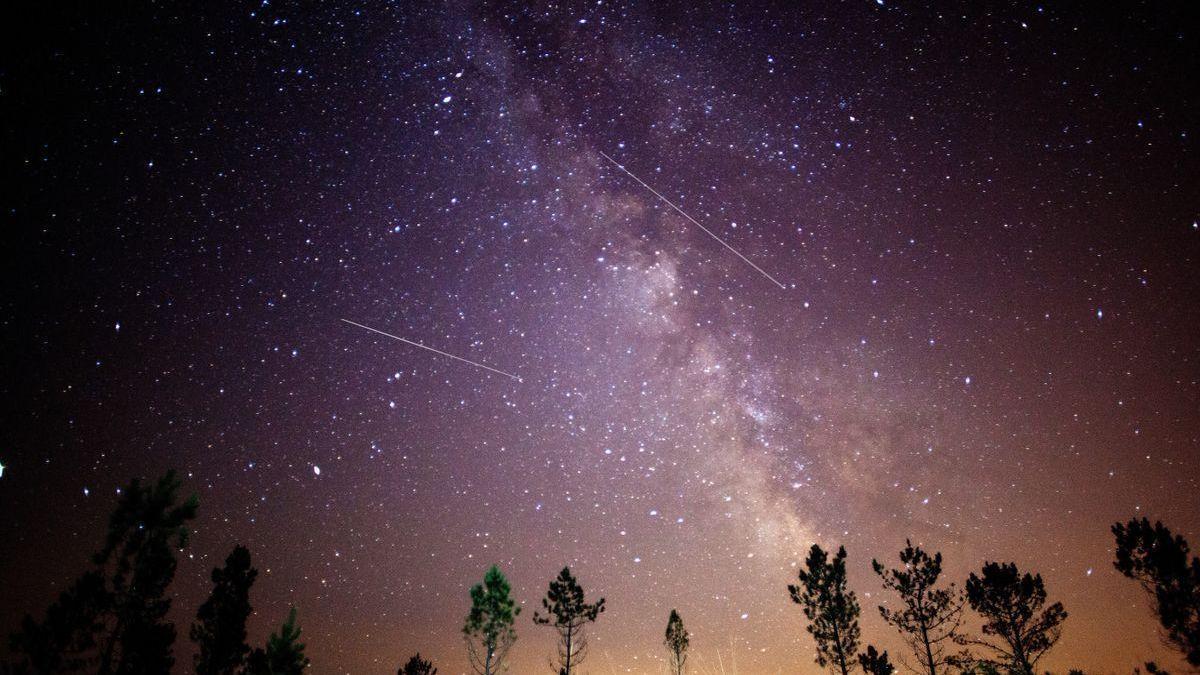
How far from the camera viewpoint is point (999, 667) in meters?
21.9

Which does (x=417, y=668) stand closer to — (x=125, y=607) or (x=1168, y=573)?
(x=125, y=607)

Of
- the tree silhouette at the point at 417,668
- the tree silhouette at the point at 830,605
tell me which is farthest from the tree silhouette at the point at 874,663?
the tree silhouette at the point at 417,668

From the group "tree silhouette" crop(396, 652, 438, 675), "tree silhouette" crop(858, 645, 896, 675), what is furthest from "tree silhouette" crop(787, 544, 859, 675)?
"tree silhouette" crop(396, 652, 438, 675)

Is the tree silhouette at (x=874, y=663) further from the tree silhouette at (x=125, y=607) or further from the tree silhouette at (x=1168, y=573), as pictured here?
the tree silhouette at (x=125, y=607)

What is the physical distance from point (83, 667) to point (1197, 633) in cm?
3697

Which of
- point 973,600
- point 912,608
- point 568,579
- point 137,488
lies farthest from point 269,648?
point 973,600

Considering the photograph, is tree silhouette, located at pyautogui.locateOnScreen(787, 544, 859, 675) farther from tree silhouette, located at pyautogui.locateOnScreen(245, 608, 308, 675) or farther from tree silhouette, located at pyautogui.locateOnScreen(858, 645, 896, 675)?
tree silhouette, located at pyautogui.locateOnScreen(245, 608, 308, 675)

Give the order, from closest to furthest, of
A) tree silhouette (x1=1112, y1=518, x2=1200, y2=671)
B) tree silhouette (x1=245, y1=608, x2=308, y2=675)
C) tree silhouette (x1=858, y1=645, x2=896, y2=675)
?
tree silhouette (x1=1112, y1=518, x2=1200, y2=671)
tree silhouette (x1=858, y1=645, x2=896, y2=675)
tree silhouette (x1=245, y1=608, x2=308, y2=675)

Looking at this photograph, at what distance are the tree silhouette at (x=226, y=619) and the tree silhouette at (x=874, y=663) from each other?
2618cm

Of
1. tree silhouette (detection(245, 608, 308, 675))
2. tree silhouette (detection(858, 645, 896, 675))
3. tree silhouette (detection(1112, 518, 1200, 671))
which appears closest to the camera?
tree silhouette (detection(1112, 518, 1200, 671))

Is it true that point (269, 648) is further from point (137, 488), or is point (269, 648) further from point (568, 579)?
point (568, 579)

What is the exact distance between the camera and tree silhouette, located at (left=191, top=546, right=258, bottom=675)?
2020 centimetres

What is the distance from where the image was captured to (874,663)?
21.5 meters

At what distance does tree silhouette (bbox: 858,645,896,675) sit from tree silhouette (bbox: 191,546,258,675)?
26.2 metres
